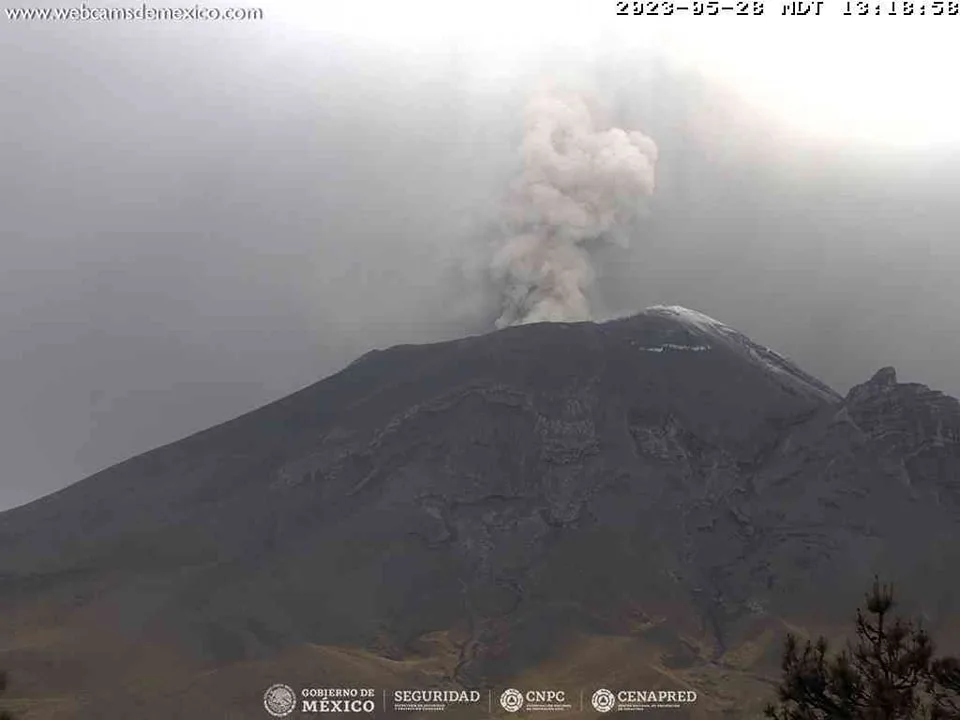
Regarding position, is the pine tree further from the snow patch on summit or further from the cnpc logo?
the snow patch on summit

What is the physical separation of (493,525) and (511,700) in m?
38.6

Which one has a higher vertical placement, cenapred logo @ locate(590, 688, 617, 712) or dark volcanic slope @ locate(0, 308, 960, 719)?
dark volcanic slope @ locate(0, 308, 960, 719)

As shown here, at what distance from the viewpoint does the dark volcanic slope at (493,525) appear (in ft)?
428

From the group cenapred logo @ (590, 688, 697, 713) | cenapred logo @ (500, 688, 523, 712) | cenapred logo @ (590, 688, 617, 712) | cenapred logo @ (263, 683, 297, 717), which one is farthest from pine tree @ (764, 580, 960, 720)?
cenapred logo @ (500, 688, 523, 712)

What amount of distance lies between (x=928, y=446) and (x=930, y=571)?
27440 mm

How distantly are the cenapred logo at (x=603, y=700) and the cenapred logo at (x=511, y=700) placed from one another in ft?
23.1

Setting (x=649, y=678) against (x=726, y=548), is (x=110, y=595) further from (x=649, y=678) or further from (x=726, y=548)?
(x=726, y=548)

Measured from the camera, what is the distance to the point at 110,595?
139 metres

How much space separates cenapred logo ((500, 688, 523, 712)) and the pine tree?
96.2m

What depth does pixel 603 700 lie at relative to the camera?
384 ft

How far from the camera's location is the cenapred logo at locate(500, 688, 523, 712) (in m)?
116

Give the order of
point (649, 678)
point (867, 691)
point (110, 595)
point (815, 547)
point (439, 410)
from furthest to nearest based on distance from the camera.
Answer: point (439, 410) < point (815, 547) < point (110, 595) < point (649, 678) < point (867, 691)

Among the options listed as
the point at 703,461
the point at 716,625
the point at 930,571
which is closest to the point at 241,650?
the point at 716,625

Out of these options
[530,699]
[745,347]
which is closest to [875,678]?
[530,699]
